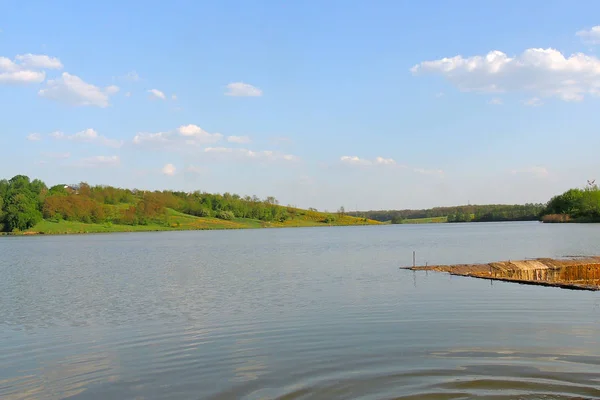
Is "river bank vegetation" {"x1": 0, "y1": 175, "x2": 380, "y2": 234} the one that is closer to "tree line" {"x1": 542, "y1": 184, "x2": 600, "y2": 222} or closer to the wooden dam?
"tree line" {"x1": 542, "y1": 184, "x2": 600, "y2": 222}

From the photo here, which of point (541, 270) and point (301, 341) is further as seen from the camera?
point (541, 270)

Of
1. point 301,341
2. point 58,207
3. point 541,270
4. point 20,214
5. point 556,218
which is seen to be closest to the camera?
point 301,341

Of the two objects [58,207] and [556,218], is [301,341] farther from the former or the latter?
[58,207]

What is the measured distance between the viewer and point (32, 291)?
95.8ft

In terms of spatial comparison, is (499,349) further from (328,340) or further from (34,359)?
(34,359)

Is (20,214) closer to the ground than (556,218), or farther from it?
closer to the ground

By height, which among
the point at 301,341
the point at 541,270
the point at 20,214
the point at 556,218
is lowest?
the point at 301,341

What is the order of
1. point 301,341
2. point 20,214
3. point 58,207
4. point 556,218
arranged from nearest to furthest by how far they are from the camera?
point 301,341
point 20,214
point 556,218
point 58,207

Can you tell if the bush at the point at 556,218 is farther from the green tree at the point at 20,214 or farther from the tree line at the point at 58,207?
the green tree at the point at 20,214

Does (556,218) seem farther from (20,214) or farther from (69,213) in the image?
(20,214)

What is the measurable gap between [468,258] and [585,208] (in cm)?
11724

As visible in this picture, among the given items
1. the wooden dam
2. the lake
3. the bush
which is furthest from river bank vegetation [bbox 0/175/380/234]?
the wooden dam

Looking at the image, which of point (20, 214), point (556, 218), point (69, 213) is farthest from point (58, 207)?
point (556, 218)

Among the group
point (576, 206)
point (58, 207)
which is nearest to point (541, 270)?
point (576, 206)
